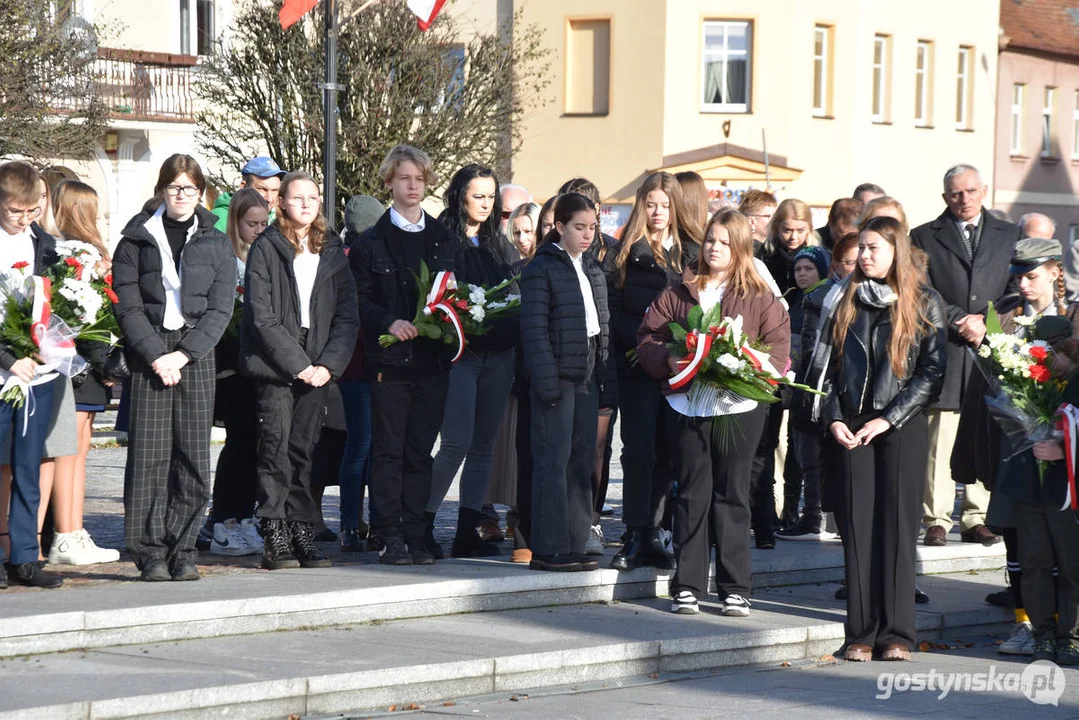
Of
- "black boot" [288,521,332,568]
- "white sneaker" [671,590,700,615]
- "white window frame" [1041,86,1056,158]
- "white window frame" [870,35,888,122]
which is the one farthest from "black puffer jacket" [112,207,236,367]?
"white window frame" [1041,86,1056,158]

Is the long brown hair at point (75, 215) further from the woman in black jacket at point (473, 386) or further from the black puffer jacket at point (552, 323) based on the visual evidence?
the black puffer jacket at point (552, 323)

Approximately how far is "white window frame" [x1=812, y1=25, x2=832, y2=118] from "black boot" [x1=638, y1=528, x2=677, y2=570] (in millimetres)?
29292

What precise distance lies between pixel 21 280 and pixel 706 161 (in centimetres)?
2857

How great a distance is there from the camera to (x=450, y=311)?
9.48 m

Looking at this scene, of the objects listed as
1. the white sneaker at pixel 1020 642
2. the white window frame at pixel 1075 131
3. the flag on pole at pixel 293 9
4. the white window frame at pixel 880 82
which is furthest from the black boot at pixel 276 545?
the white window frame at pixel 1075 131

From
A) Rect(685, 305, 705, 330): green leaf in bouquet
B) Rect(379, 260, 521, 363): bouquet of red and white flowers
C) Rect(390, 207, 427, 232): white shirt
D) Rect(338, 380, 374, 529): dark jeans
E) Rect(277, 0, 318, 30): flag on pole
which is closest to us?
Rect(685, 305, 705, 330): green leaf in bouquet

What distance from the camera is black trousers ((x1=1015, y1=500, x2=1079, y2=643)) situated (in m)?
8.63

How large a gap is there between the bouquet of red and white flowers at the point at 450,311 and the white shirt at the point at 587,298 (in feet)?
1.70

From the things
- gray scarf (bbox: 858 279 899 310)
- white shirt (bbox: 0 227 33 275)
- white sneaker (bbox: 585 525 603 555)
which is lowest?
white sneaker (bbox: 585 525 603 555)

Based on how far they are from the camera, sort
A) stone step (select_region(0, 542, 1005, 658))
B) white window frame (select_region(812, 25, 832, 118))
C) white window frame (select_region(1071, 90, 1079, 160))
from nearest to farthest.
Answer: stone step (select_region(0, 542, 1005, 658)) < white window frame (select_region(812, 25, 832, 118)) < white window frame (select_region(1071, 90, 1079, 160))

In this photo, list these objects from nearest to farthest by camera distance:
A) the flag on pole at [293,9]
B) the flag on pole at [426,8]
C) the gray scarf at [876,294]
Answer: the gray scarf at [876,294]
the flag on pole at [293,9]
the flag on pole at [426,8]

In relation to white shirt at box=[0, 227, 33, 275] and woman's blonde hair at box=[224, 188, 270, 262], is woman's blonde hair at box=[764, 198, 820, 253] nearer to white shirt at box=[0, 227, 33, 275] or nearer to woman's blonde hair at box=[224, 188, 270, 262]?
woman's blonde hair at box=[224, 188, 270, 262]

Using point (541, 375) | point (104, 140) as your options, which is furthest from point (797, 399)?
point (104, 140)

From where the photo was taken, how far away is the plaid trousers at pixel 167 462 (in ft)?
29.4
